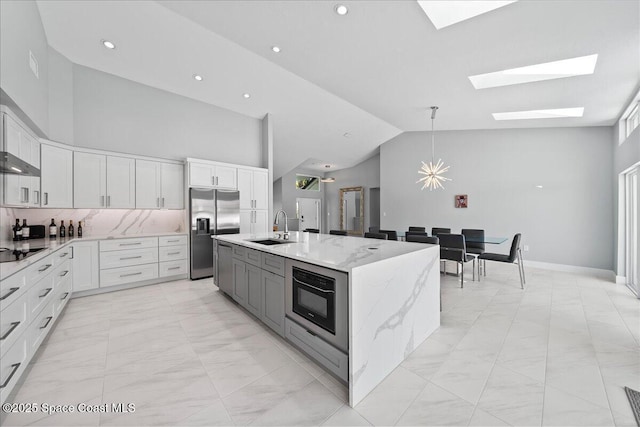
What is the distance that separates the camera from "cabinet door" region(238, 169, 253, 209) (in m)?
5.22

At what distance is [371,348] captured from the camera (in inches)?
69.4

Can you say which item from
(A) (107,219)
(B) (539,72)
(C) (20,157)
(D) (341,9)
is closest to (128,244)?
(A) (107,219)

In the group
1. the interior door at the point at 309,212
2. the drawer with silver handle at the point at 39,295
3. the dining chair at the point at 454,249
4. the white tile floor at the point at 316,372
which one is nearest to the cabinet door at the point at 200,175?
the white tile floor at the point at 316,372

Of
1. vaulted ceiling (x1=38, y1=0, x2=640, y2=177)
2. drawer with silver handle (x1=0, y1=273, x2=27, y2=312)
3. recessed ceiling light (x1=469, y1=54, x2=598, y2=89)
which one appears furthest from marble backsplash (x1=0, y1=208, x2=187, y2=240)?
recessed ceiling light (x1=469, y1=54, x2=598, y2=89)

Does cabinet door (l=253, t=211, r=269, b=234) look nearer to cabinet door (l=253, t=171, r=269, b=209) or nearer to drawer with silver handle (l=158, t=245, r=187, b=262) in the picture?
cabinet door (l=253, t=171, r=269, b=209)

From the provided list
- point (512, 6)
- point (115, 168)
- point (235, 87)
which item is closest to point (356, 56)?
point (512, 6)

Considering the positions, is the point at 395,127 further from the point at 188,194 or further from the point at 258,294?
the point at 258,294

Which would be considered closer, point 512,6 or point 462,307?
point 512,6

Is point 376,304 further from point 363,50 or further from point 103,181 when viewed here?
point 103,181

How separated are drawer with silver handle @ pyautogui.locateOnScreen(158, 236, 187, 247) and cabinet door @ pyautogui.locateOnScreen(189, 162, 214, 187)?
94cm

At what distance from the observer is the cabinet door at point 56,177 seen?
334 centimetres

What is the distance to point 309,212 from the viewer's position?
34.7ft

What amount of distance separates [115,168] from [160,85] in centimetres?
164

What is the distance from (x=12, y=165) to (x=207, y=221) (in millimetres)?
2529
